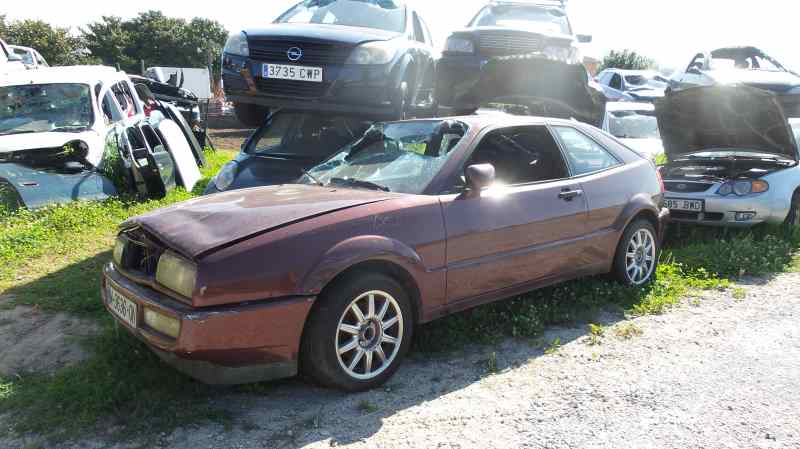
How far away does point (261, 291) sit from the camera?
112 inches

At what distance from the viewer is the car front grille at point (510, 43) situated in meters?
7.14

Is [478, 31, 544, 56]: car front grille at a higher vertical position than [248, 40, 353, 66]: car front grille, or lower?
higher

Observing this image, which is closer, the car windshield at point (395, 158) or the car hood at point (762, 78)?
the car windshield at point (395, 158)

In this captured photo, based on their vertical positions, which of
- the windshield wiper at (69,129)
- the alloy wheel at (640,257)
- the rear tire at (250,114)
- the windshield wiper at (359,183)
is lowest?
the alloy wheel at (640,257)

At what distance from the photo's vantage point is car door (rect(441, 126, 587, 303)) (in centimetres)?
357

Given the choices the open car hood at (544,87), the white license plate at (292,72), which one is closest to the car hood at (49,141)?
the white license plate at (292,72)

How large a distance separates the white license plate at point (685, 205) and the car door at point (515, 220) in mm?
2734

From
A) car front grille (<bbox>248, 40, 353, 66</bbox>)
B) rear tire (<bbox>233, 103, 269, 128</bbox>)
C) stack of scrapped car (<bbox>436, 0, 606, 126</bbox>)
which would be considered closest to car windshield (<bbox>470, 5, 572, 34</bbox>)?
stack of scrapped car (<bbox>436, 0, 606, 126</bbox>)

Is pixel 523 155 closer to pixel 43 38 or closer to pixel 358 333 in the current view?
pixel 358 333

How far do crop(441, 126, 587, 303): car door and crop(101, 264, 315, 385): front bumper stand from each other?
1.03 meters

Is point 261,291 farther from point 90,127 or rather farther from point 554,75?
point 90,127

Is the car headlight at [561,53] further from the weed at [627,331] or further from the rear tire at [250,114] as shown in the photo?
the weed at [627,331]

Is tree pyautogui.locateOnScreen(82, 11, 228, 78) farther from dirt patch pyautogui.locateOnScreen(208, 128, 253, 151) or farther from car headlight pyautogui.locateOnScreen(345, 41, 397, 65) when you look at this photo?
car headlight pyautogui.locateOnScreen(345, 41, 397, 65)

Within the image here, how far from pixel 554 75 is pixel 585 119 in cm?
65
